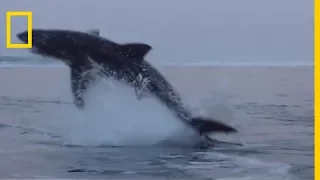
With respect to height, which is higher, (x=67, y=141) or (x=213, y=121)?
(x=213, y=121)

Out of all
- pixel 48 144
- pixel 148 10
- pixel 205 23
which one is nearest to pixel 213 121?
pixel 205 23

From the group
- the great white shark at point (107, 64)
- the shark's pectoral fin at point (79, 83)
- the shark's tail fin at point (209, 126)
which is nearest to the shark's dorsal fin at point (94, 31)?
the great white shark at point (107, 64)

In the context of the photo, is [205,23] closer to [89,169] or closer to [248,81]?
[248,81]

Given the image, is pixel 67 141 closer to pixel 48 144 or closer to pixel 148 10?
pixel 48 144

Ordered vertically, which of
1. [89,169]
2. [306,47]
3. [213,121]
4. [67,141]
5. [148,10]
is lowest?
[89,169]

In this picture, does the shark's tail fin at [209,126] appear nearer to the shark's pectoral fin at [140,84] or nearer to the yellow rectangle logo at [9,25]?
the shark's pectoral fin at [140,84]

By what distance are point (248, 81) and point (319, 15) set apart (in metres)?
0.37

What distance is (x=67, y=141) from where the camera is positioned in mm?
1723

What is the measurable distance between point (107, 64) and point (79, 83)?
134mm

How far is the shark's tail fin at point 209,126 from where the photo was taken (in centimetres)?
169

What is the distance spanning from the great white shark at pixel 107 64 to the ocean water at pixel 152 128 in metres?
0.03

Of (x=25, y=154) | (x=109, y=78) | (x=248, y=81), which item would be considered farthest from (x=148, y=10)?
(x=25, y=154)

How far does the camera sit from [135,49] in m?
1.68

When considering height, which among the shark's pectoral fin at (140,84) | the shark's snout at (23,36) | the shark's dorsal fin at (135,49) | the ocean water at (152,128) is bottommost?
the ocean water at (152,128)
